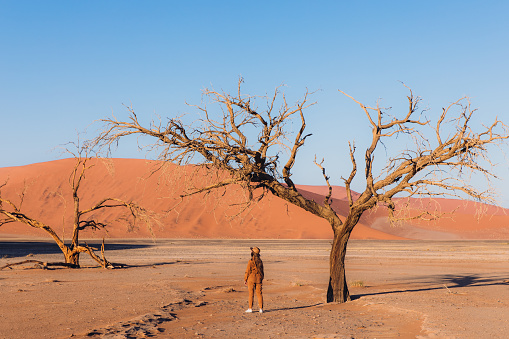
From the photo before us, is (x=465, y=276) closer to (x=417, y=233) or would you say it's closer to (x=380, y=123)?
(x=380, y=123)

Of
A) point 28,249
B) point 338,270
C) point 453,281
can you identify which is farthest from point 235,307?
point 28,249

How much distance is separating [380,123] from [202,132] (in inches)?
159

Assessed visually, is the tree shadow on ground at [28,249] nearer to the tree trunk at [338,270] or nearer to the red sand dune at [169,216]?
the red sand dune at [169,216]

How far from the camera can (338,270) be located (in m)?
13.2

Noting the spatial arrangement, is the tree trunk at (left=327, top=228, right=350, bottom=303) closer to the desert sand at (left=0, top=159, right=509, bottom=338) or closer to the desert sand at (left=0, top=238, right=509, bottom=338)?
the desert sand at (left=0, top=238, right=509, bottom=338)

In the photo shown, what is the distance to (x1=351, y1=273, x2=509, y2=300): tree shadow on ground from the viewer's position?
54.1ft

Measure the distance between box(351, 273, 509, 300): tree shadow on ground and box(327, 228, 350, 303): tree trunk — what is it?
4.58 ft

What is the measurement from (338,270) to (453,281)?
326 inches

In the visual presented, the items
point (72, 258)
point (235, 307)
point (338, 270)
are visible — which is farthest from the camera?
point (72, 258)

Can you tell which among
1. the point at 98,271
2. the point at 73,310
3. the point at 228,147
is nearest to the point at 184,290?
the point at 73,310

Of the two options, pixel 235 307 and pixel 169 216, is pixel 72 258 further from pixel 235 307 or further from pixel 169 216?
pixel 169 216

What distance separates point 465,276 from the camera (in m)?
21.8

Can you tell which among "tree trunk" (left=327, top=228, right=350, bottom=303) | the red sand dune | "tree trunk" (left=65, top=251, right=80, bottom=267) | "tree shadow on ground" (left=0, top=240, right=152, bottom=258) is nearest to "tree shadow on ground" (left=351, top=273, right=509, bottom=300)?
"tree trunk" (left=327, top=228, right=350, bottom=303)

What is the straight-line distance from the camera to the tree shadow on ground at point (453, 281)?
54.1 feet
